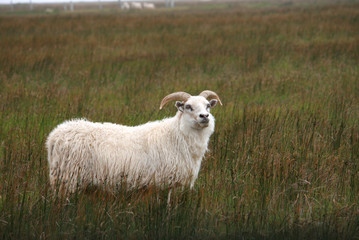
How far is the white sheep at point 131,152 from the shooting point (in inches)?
162

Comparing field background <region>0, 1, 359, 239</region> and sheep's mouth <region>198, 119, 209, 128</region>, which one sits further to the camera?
sheep's mouth <region>198, 119, 209, 128</region>

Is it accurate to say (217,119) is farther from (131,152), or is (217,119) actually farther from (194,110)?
(131,152)

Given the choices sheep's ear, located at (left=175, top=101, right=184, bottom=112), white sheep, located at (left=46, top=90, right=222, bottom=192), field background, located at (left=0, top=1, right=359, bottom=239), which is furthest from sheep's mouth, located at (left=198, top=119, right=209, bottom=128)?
field background, located at (left=0, top=1, right=359, bottom=239)

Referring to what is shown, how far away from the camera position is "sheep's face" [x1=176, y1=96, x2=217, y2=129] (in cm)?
427

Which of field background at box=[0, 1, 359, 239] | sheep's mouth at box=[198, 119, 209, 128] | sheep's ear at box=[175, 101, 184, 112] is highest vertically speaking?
sheep's ear at box=[175, 101, 184, 112]

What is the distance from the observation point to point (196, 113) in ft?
14.3

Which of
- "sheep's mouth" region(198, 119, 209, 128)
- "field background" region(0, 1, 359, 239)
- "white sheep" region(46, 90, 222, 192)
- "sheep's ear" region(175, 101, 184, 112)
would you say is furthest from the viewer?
"sheep's ear" region(175, 101, 184, 112)

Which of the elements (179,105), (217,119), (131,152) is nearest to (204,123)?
(179,105)

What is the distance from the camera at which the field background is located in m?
3.43

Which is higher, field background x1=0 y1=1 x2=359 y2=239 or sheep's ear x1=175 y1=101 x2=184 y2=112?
sheep's ear x1=175 y1=101 x2=184 y2=112

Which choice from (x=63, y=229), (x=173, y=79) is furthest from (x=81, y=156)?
(x=173, y=79)

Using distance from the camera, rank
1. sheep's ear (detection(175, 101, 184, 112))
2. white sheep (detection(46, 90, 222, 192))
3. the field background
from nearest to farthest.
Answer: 1. the field background
2. white sheep (detection(46, 90, 222, 192))
3. sheep's ear (detection(175, 101, 184, 112))

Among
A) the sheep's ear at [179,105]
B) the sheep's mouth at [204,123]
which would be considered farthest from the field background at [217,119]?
the sheep's ear at [179,105]

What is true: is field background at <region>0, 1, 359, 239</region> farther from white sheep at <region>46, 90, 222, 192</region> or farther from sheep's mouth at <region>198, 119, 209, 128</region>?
sheep's mouth at <region>198, 119, 209, 128</region>
